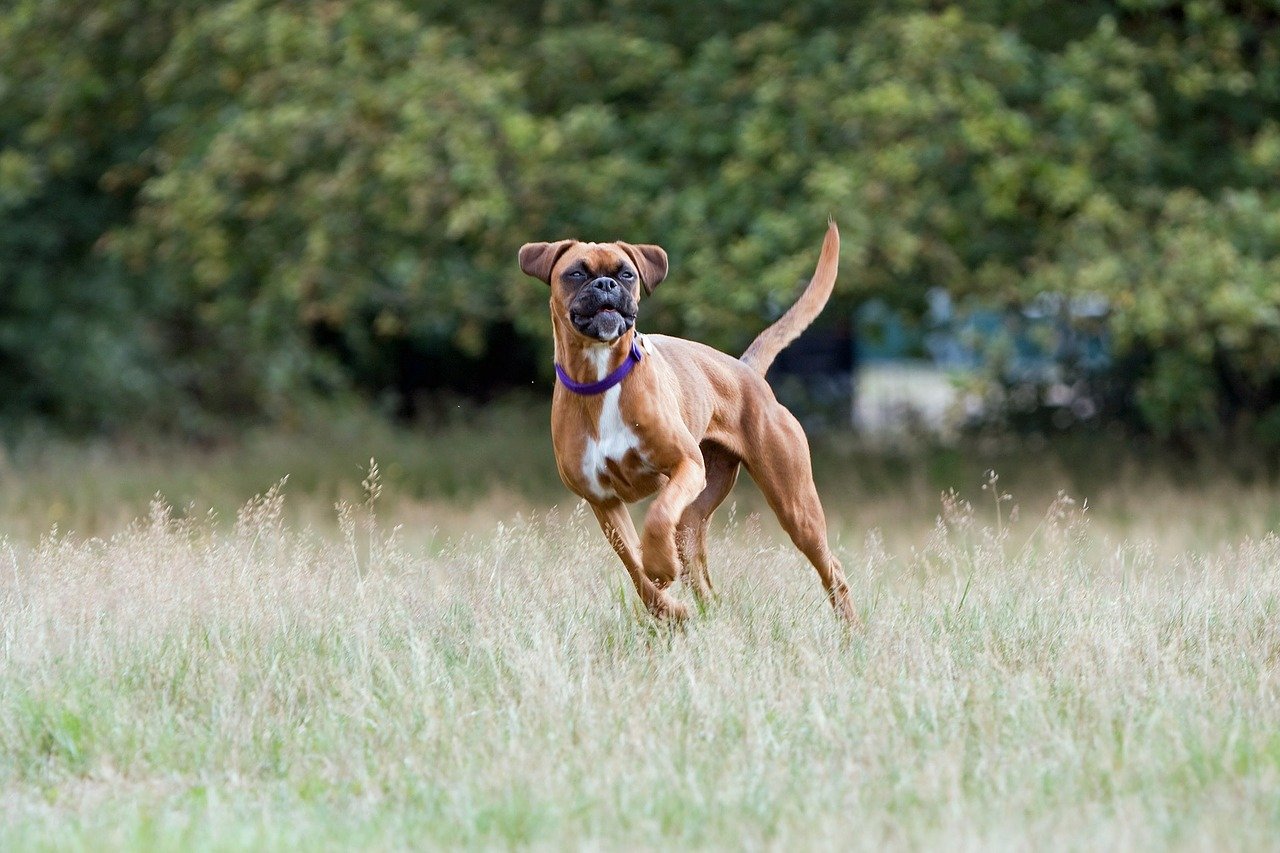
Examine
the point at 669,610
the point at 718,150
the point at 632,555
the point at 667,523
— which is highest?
the point at 718,150

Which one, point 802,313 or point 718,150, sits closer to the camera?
point 802,313

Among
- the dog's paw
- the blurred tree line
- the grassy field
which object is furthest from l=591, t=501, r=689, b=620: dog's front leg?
the blurred tree line

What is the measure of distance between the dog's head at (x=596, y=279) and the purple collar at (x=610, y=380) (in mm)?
128

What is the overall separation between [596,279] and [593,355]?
29cm

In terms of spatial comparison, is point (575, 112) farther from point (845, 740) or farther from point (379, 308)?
point (379, 308)

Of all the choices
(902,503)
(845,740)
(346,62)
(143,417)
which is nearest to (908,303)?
(902,503)

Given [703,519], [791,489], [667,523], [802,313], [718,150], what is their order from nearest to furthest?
[667,523]
[791,489]
[703,519]
[802,313]
[718,150]

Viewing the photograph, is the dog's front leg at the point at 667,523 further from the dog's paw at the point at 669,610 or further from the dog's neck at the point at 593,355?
the dog's neck at the point at 593,355

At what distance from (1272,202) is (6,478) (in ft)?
35.9

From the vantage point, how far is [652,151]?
12.5 meters

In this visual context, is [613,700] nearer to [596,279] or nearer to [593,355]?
[593,355]

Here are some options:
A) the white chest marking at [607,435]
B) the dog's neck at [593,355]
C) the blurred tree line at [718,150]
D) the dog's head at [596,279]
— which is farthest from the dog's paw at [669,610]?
the blurred tree line at [718,150]

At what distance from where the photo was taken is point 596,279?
6.04 metres

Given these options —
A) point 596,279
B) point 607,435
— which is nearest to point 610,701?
point 607,435
